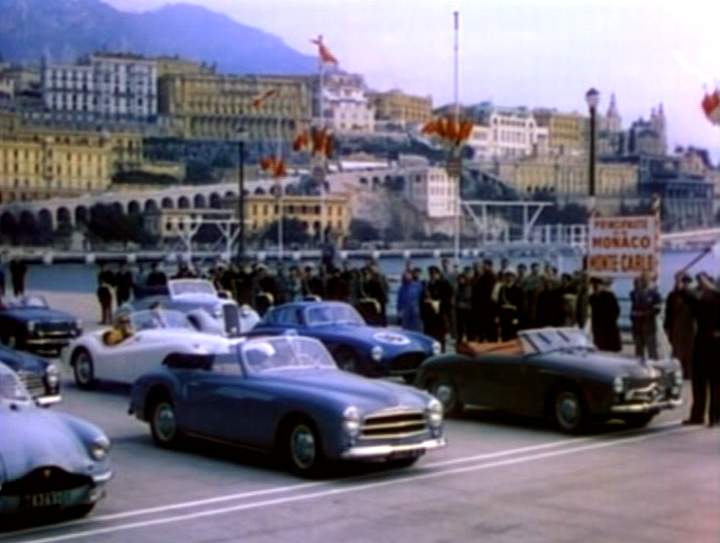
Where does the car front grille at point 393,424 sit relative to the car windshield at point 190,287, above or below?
below

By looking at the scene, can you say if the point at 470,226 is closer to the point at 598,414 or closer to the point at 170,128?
the point at 170,128

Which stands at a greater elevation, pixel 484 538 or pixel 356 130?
pixel 356 130

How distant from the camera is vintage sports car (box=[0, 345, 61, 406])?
13.0 metres

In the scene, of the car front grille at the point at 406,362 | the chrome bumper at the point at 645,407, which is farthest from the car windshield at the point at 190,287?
the chrome bumper at the point at 645,407

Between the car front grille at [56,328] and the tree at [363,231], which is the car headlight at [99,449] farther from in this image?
the tree at [363,231]

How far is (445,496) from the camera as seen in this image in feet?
30.8

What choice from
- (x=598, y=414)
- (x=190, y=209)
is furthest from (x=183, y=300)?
(x=190, y=209)

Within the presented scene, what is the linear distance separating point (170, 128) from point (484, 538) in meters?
34.0

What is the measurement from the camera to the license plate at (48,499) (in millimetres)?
8148

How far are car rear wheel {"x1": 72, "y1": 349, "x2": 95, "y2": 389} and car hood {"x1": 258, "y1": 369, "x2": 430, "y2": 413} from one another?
6392 millimetres

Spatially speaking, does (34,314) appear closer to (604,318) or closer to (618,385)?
(604,318)

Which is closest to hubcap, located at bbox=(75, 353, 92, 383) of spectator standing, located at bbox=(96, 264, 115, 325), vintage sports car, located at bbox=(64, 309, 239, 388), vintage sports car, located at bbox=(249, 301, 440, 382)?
vintage sports car, located at bbox=(64, 309, 239, 388)

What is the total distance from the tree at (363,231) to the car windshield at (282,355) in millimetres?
36200

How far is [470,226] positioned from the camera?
44.4m
